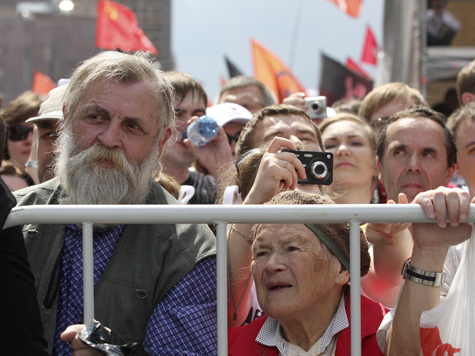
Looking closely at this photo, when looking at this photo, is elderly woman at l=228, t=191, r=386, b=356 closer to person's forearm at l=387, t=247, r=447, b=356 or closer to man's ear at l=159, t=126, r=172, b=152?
person's forearm at l=387, t=247, r=447, b=356

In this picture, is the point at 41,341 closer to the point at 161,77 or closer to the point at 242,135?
the point at 161,77

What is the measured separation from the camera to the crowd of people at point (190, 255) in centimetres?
175

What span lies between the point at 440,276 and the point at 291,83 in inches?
202

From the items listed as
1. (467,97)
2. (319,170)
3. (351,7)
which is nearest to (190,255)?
(319,170)

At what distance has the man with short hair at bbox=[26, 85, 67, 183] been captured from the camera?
2.88 m

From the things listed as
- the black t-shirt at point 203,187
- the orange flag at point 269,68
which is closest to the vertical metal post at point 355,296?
the black t-shirt at point 203,187

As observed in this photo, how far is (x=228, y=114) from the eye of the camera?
362cm

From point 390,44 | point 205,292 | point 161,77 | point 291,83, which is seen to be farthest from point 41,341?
point 390,44

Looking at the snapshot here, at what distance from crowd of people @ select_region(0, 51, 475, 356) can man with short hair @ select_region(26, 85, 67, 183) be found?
0.03m

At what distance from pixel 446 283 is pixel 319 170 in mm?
603

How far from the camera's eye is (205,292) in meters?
1.97

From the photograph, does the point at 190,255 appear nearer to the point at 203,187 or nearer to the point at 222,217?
the point at 222,217

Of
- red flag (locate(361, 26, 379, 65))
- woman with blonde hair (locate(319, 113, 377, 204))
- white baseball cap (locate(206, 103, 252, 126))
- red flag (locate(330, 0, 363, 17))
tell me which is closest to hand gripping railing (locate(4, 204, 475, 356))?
woman with blonde hair (locate(319, 113, 377, 204))

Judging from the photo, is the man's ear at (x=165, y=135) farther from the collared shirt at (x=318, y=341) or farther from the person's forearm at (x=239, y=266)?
the collared shirt at (x=318, y=341)
